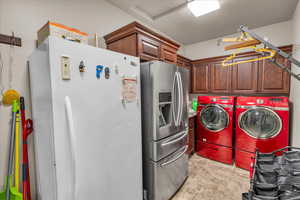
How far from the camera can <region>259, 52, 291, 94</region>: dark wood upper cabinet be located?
2.35m

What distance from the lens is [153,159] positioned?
148 centimetres

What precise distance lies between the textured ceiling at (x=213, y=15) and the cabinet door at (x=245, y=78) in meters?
0.77

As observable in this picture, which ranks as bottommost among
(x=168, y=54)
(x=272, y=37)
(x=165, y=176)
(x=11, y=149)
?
(x=165, y=176)

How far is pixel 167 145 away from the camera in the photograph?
159cm

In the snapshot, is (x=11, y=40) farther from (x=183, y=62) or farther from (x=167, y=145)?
(x=183, y=62)

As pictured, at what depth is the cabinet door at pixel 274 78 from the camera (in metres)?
2.35

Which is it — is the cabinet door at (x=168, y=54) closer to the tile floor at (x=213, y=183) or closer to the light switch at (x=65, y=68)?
the light switch at (x=65, y=68)

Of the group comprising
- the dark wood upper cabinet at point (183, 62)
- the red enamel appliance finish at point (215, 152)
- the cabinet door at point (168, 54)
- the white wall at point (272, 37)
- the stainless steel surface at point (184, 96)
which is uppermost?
the white wall at point (272, 37)

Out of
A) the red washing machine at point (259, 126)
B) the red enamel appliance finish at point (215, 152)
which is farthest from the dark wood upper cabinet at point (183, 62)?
the red enamel appliance finish at point (215, 152)

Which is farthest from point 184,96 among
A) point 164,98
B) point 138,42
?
point 138,42

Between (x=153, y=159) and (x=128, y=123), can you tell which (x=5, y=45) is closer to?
(x=128, y=123)

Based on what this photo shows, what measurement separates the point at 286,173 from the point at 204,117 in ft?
6.21

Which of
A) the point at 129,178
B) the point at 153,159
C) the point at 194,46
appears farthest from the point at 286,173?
the point at 194,46

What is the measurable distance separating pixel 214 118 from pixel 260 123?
733mm
